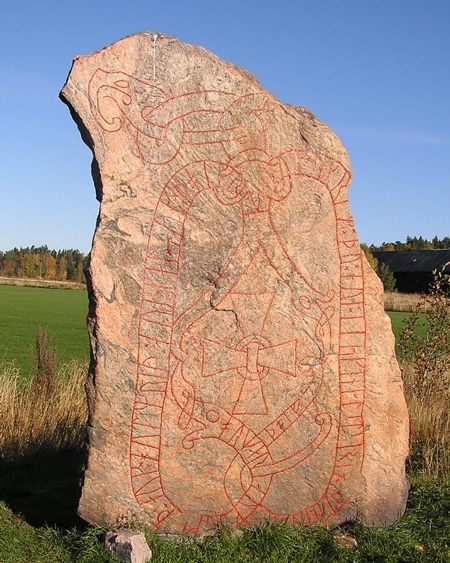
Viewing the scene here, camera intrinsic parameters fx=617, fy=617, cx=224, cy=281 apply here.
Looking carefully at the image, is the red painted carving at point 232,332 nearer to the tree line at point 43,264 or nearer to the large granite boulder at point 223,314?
the large granite boulder at point 223,314

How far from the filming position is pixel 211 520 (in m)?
3.69

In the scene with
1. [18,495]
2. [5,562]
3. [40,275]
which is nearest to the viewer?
[5,562]

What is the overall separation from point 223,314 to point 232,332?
0.12m

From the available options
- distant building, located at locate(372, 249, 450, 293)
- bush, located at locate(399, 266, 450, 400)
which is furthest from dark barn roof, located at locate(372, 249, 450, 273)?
bush, located at locate(399, 266, 450, 400)

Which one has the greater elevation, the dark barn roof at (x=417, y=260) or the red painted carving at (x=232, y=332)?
the dark barn roof at (x=417, y=260)

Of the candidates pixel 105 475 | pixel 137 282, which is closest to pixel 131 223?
pixel 137 282

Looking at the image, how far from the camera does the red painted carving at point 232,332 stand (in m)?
3.63

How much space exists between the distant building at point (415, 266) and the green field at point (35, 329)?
21.6 metres

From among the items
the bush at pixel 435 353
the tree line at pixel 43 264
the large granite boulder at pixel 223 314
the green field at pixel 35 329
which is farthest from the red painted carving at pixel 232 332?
the tree line at pixel 43 264

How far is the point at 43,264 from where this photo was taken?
74.9m

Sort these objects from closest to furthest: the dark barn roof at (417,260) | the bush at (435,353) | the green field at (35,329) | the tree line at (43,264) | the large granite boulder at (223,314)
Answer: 1. the large granite boulder at (223,314)
2. the bush at (435,353)
3. the green field at (35,329)
4. the dark barn roof at (417,260)
5. the tree line at (43,264)

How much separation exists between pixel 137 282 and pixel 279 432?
125cm

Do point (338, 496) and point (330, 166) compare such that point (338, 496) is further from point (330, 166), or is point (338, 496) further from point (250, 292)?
point (330, 166)

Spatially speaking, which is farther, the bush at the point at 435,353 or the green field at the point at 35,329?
the green field at the point at 35,329
